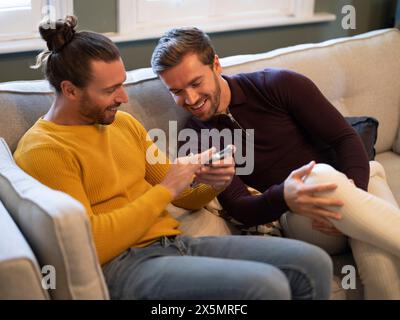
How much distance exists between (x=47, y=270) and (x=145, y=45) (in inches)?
52.9

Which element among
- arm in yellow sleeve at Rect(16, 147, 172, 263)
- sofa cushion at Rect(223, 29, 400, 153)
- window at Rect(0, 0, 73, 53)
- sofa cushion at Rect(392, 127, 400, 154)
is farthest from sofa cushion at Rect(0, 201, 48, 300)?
sofa cushion at Rect(392, 127, 400, 154)

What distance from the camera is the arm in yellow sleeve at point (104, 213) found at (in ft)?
4.97

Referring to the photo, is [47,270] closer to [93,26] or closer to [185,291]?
[185,291]

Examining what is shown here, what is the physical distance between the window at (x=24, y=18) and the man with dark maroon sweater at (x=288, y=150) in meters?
0.52

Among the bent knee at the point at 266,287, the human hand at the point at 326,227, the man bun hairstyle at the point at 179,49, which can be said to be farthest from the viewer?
the man bun hairstyle at the point at 179,49

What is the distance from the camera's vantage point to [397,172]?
8.05ft

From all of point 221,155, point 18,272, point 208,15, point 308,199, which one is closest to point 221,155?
point 221,155

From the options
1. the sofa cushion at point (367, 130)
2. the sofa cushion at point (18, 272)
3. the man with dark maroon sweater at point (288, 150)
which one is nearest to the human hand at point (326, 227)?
the man with dark maroon sweater at point (288, 150)

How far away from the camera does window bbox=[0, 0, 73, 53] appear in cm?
221

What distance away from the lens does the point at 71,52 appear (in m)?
1.63

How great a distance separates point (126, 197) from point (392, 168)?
1229mm

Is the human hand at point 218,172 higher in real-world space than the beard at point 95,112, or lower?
lower

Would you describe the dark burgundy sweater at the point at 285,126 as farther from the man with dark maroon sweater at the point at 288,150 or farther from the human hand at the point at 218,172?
the human hand at the point at 218,172
